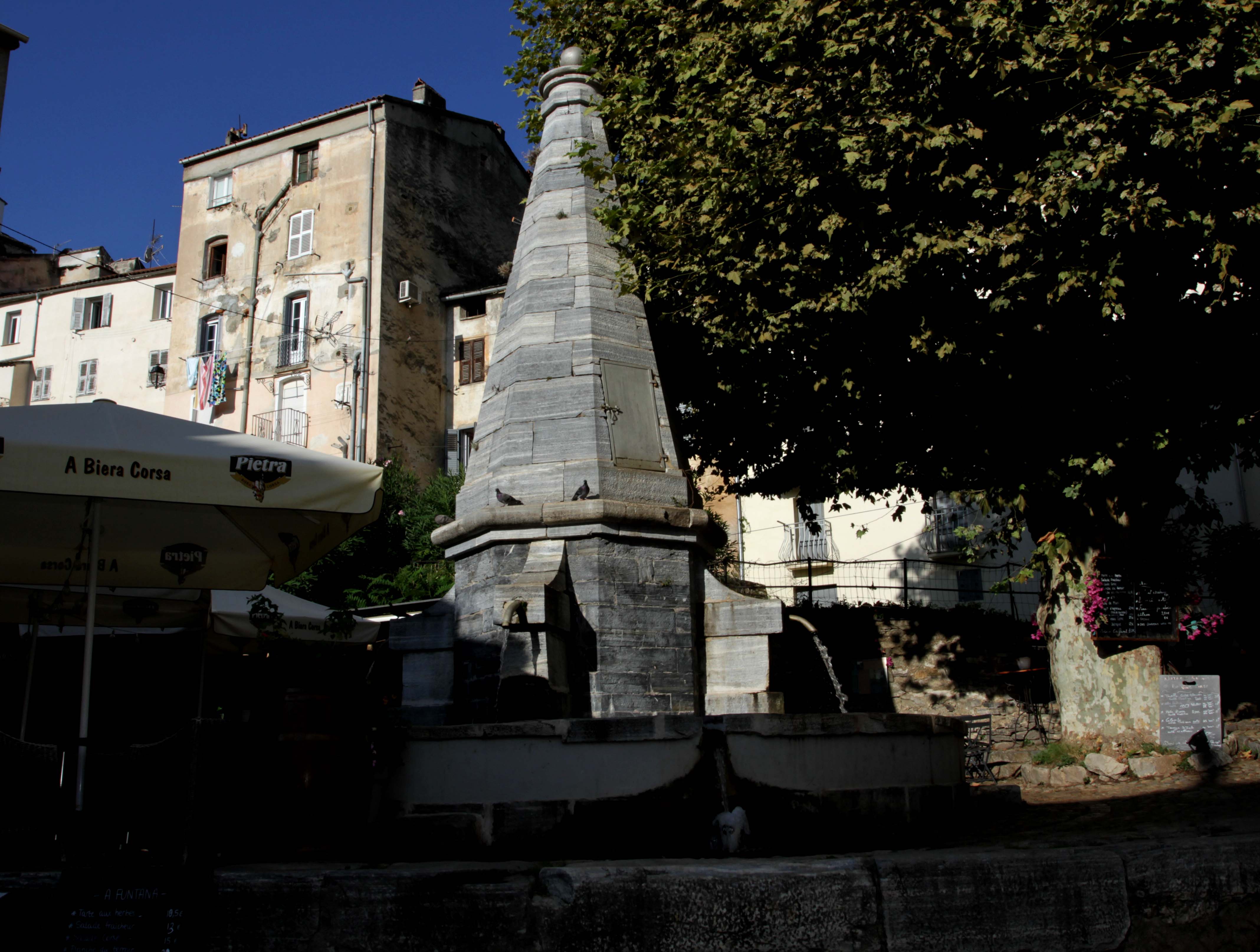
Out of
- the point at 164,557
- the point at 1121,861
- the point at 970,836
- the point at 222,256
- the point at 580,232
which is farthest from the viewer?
the point at 222,256

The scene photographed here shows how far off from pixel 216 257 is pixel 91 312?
521 cm

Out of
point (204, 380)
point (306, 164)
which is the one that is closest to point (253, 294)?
point (204, 380)

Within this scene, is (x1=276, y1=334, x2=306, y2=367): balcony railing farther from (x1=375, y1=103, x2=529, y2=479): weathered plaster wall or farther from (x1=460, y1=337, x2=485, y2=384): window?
(x1=460, y1=337, x2=485, y2=384): window

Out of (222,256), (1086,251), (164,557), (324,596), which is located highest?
(222,256)

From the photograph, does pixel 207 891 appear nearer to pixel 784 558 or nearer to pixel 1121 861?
pixel 1121 861

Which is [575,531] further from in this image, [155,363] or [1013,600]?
[155,363]

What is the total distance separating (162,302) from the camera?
30.5 metres

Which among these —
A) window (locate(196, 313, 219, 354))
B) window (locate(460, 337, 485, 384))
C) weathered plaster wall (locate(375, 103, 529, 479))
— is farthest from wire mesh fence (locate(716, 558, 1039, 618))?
window (locate(196, 313, 219, 354))

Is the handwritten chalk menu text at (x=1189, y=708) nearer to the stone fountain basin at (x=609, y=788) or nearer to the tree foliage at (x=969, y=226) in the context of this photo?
the tree foliage at (x=969, y=226)

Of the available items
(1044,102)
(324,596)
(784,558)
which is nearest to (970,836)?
(1044,102)

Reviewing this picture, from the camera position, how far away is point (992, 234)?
375 inches

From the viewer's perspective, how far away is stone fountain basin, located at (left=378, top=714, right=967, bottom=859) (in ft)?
18.4

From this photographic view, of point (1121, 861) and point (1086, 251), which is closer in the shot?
point (1121, 861)

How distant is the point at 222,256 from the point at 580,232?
23.2 m
